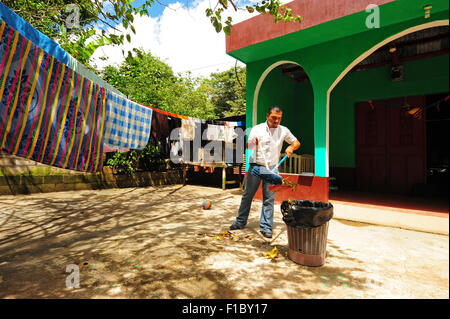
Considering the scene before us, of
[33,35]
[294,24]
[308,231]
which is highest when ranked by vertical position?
[294,24]

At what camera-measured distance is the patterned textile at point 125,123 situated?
3.82 m

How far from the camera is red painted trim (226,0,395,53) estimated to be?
165 inches

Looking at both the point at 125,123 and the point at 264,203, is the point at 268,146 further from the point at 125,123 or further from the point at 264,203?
the point at 125,123

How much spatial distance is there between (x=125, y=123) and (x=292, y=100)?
20.9ft

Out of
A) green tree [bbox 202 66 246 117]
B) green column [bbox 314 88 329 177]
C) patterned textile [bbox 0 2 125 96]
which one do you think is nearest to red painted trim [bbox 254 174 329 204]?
green column [bbox 314 88 329 177]

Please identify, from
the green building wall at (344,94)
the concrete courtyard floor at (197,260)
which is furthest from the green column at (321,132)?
the green building wall at (344,94)

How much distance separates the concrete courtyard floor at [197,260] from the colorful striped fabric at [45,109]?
3.98ft

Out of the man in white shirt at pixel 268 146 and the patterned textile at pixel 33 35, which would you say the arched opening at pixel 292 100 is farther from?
the patterned textile at pixel 33 35

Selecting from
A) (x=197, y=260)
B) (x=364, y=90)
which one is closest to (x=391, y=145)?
(x=364, y=90)

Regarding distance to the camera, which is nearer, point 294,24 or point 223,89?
point 294,24

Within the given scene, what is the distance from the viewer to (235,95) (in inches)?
1063

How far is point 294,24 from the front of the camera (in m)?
4.79

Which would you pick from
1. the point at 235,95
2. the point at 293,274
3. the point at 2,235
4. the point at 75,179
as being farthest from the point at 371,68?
the point at 235,95

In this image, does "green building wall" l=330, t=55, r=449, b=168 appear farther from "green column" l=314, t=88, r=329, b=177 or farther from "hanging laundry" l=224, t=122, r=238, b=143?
"hanging laundry" l=224, t=122, r=238, b=143
